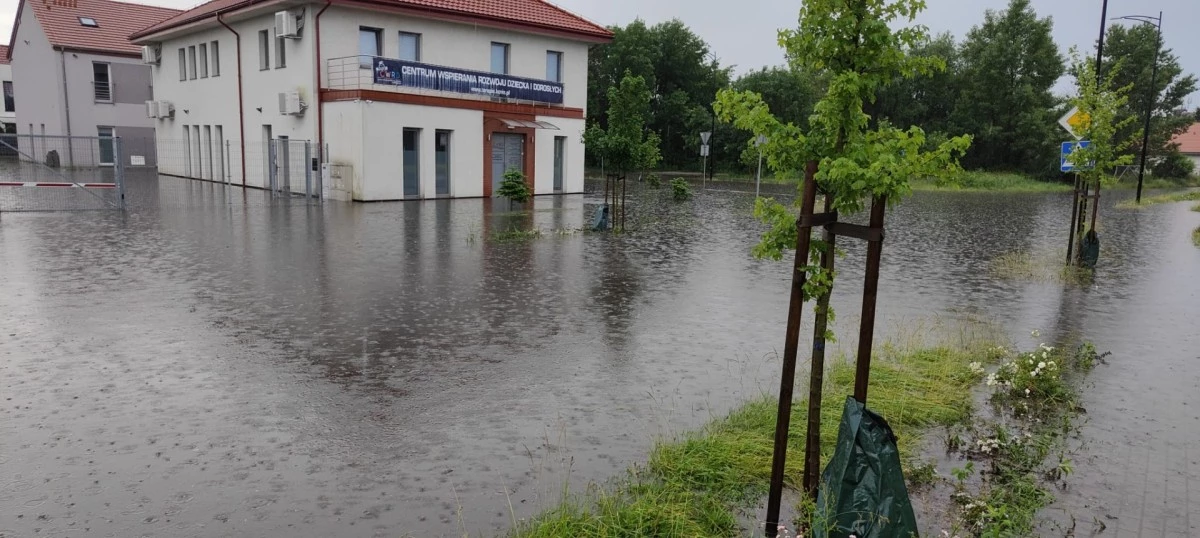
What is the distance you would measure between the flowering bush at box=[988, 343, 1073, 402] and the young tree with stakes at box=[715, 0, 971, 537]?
3287 mm

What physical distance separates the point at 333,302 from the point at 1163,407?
843cm

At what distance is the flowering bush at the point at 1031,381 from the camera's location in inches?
275

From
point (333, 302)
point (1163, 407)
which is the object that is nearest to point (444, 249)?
point (333, 302)

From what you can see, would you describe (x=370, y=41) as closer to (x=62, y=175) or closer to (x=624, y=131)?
(x=624, y=131)

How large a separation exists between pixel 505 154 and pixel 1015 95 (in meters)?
43.6

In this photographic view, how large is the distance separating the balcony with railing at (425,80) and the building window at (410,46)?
119 centimetres

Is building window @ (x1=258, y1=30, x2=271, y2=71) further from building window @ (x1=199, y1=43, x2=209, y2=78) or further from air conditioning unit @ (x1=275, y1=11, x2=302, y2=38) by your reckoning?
building window @ (x1=199, y1=43, x2=209, y2=78)

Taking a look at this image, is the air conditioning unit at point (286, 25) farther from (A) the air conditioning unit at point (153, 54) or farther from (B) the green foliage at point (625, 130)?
(A) the air conditioning unit at point (153, 54)

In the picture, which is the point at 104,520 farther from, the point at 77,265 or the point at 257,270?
the point at 77,265

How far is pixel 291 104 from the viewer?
26344mm

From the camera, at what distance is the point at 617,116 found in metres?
18.8

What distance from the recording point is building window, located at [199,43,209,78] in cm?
3278

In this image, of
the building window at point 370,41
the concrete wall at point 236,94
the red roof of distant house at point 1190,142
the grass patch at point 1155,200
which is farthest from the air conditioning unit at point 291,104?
the red roof of distant house at point 1190,142

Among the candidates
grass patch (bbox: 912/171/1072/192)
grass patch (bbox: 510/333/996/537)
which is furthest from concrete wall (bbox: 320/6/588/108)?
grass patch (bbox: 912/171/1072/192)
